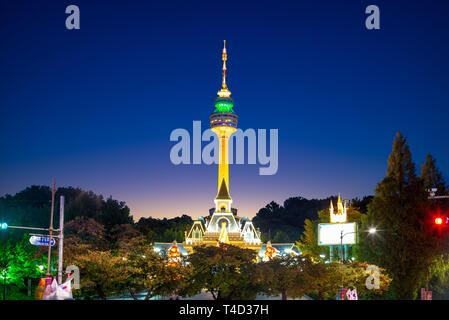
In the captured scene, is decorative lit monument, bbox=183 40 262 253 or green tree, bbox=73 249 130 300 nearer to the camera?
green tree, bbox=73 249 130 300

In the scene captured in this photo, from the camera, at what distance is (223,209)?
8819 centimetres

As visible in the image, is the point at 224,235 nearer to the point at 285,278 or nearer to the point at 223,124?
the point at 223,124

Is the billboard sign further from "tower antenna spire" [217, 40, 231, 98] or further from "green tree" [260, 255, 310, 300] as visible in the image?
"tower antenna spire" [217, 40, 231, 98]

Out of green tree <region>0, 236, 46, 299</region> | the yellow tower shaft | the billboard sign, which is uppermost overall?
the yellow tower shaft

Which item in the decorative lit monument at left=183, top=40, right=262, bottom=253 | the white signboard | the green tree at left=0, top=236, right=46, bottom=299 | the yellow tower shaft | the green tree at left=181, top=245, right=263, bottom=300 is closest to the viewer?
the green tree at left=181, top=245, right=263, bottom=300

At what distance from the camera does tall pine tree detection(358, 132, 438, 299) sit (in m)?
47.4

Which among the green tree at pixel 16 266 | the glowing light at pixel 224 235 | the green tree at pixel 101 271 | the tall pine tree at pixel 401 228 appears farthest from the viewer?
the glowing light at pixel 224 235

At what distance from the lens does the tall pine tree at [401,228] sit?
4744 centimetres

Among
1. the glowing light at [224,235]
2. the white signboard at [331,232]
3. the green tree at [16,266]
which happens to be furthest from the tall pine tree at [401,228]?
the green tree at [16,266]

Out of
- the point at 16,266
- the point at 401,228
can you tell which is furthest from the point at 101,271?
the point at 401,228

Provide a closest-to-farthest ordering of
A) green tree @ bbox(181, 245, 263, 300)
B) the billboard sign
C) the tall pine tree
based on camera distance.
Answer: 1. the billboard sign
2. green tree @ bbox(181, 245, 263, 300)
3. the tall pine tree

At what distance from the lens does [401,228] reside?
4838cm

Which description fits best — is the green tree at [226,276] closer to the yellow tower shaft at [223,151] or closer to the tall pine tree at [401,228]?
the tall pine tree at [401,228]

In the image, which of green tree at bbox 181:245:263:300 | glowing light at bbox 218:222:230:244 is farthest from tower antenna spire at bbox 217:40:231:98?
green tree at bbox 181:245:263:300
